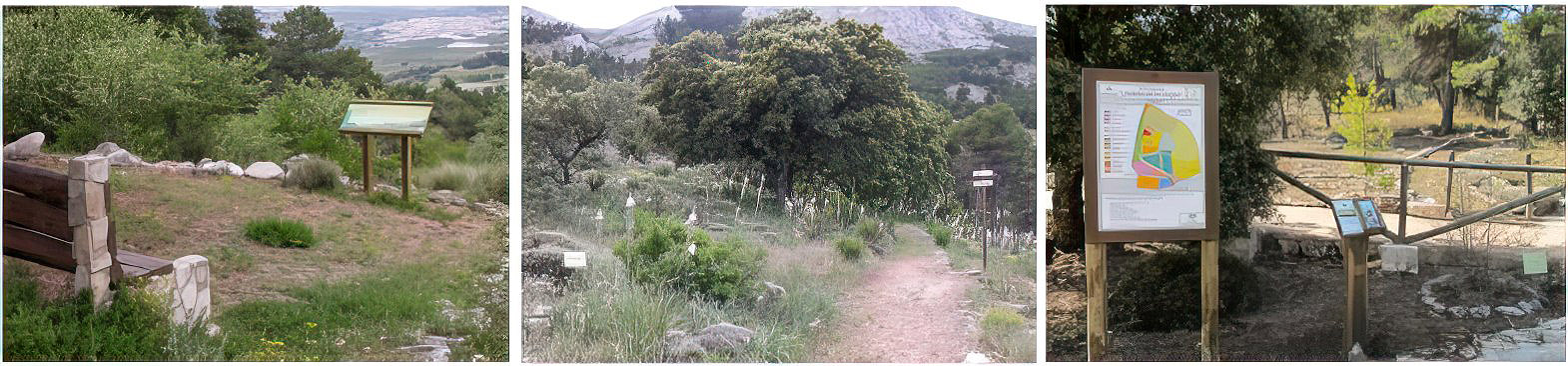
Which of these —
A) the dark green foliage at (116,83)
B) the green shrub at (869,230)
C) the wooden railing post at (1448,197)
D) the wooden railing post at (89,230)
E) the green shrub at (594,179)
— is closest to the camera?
the wooden railing post at (89,230)

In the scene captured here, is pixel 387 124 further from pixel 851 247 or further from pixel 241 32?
pixel 851 247

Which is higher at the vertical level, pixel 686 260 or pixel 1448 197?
pixel 1448 197

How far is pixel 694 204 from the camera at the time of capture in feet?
19.8

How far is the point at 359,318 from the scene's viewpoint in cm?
578

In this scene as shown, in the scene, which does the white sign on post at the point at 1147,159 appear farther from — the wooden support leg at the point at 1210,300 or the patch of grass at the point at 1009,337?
the patch of grass at the point at 1009,337

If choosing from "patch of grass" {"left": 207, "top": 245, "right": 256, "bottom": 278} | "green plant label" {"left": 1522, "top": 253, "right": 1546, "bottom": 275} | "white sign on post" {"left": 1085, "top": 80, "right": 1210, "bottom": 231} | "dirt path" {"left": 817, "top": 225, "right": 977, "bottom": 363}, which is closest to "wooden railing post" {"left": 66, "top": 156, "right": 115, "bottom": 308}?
"patch of grass" {"left": 207, "top": 245, "right": 256, "bottom": 278}

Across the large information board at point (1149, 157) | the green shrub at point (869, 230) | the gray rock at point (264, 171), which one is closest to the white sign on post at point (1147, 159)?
the large information board at point (1149, 157)

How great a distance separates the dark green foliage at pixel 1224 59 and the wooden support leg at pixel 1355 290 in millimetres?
530

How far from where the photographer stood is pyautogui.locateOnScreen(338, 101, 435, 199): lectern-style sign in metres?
5.88

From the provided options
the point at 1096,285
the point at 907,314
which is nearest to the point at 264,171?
the point at 907,314

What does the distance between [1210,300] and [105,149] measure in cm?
699

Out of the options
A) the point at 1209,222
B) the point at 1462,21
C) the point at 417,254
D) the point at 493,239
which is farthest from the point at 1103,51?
the point at 417,254

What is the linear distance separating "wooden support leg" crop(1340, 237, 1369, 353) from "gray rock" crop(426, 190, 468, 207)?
5697 mm

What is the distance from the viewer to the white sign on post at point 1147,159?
564 centimetres
